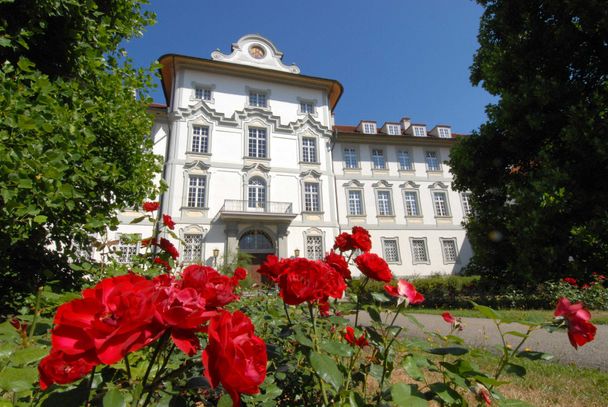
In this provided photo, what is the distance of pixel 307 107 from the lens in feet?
64.8

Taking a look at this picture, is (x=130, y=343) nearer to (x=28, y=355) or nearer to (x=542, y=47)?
(x=28, y=355)

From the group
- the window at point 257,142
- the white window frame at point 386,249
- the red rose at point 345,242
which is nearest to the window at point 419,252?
the white window frame at point 386,249

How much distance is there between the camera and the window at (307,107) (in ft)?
64.3

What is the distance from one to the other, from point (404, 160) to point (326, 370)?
2151 centimetres

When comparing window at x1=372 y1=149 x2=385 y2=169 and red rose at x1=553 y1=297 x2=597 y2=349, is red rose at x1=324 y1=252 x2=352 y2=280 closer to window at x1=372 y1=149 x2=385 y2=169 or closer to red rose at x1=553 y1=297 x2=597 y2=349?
red rose at x1=553 y1=297 x2=597 y2=349

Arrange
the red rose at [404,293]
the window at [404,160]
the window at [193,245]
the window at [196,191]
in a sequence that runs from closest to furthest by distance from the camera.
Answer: the red rose at [404,293] → the window at [193,245] → the window at [196,191] → the window at [404,160]

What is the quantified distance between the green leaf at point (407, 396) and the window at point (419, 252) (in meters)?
19.1

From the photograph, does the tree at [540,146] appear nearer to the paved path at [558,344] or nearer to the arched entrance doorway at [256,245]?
the paved path at [558,344]

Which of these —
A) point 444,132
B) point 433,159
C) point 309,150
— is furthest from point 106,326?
point 444,132

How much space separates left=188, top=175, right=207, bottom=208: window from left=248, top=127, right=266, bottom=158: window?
3.09 metres

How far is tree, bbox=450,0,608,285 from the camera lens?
21.5ft

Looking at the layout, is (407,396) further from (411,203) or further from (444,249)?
(444,249)

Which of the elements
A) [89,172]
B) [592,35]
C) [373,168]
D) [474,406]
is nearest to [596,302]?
[592,35]

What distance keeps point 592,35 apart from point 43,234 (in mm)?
11211
